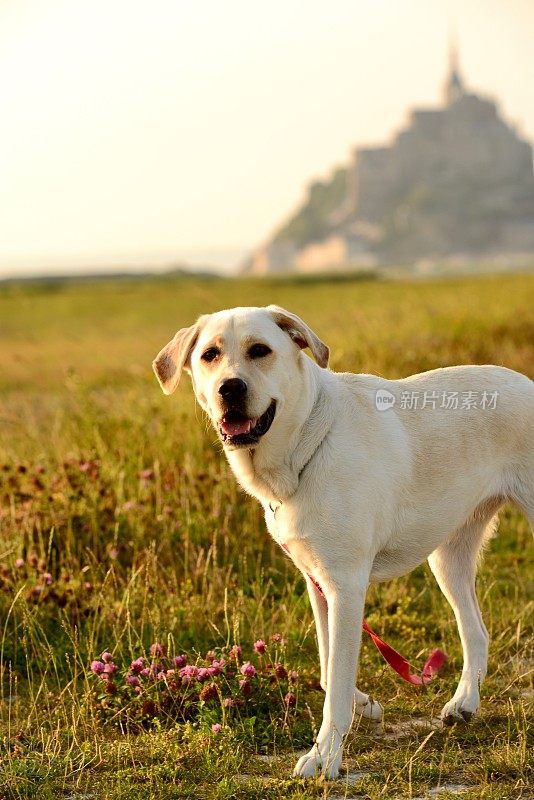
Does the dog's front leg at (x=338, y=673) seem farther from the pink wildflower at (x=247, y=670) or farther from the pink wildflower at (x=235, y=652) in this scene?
the pink wildflower at (x=235, y=652)

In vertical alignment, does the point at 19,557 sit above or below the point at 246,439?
below

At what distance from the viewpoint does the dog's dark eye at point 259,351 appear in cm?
401

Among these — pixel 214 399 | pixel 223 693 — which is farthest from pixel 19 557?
pixel 214 399

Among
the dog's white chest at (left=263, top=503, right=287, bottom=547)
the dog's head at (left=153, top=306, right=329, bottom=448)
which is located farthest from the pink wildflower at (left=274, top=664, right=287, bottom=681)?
the dog's head at (left=153, top=306, right=329, bottom=448)

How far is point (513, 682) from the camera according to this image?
4.88 m

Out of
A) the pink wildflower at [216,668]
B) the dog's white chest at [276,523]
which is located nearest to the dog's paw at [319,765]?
the pink wildflower at [216,668]

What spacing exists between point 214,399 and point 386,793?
5.35ft

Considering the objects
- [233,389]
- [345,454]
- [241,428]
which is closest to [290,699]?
[345,454]

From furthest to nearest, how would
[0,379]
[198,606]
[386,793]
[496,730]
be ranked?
1. [0,379]
2. [198,606]
3. [496,730]
4. [386,793]

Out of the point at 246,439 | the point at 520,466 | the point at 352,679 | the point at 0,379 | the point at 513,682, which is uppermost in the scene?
the point at 246,439

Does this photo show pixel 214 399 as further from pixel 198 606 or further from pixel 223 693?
pixel 198 606

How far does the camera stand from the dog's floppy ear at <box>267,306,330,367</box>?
13.4 ft

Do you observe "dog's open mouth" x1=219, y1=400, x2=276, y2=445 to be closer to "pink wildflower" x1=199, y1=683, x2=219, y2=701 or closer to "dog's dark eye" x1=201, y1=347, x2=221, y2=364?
"dog's dark eye" x1=201, y1=347, x2=221, y2=364

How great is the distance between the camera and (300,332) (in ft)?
13.5
